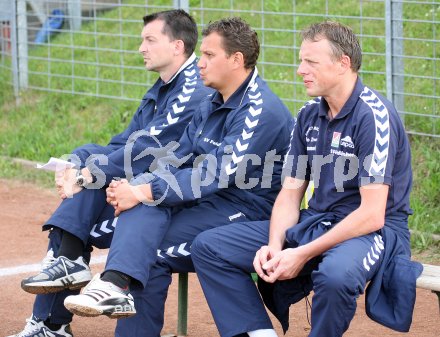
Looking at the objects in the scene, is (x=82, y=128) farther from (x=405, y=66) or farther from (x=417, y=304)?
(x=417, y=304)

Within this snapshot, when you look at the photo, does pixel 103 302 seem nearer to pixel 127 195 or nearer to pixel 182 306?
pixel 127 195

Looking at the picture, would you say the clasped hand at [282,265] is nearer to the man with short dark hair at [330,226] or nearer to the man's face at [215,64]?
the man with short dark hair at [330,226]

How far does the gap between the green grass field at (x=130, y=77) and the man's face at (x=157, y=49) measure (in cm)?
238

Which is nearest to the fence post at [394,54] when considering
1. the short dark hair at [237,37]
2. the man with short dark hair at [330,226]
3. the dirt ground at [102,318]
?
the dirt ground at [102,318]

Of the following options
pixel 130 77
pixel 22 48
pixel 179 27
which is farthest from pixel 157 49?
pixel 22 48

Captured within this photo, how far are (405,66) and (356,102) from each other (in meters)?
4.09

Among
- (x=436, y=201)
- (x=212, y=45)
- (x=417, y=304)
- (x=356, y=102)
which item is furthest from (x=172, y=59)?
(x=436, y=201)

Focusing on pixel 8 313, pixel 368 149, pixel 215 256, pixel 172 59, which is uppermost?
pixel 172 59

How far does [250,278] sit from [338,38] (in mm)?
1147

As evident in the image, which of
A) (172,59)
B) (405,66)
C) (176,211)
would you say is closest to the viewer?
(176,211)

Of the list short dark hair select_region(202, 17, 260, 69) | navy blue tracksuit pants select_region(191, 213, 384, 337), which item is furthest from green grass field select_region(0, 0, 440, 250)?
navy blue tracksuit pants select_region(191, 213, 384, 337)

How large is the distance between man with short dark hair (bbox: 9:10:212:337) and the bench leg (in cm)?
43

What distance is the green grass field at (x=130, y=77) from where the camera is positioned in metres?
8.11

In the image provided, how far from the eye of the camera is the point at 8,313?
5.96m
